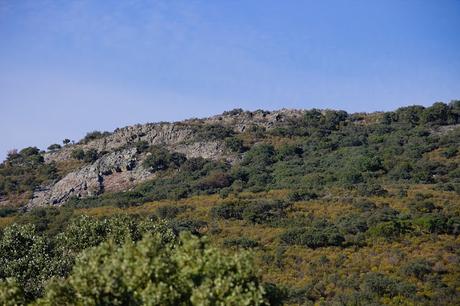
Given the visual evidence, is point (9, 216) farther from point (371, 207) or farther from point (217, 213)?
point (371, 207)

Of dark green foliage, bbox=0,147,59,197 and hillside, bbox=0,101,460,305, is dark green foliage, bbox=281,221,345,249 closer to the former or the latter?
hillside, bbox=0,101,460,305

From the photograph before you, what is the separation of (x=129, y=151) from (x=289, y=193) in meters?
40.1

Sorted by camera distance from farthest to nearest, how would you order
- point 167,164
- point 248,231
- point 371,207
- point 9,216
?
point 167,164 → point 9,216 → point 371,207 → point 248,231

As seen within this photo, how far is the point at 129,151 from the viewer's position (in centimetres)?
10362

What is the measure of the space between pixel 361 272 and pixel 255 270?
2630cm

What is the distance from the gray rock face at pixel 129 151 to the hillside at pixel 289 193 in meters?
0.31

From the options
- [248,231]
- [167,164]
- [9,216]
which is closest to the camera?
[248,231]

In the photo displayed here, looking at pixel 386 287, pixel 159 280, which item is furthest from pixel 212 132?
pixel 159 280

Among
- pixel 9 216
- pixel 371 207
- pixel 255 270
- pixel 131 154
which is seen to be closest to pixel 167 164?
pixel 131 154

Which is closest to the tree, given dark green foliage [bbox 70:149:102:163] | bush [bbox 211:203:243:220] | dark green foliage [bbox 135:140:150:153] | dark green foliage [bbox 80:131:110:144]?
bush [bbox 211:203:243:220]

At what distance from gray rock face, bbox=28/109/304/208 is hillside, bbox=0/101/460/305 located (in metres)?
0.31

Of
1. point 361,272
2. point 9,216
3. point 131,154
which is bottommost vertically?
point 361,272

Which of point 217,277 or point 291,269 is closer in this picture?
point 217,277

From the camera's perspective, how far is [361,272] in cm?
4525
